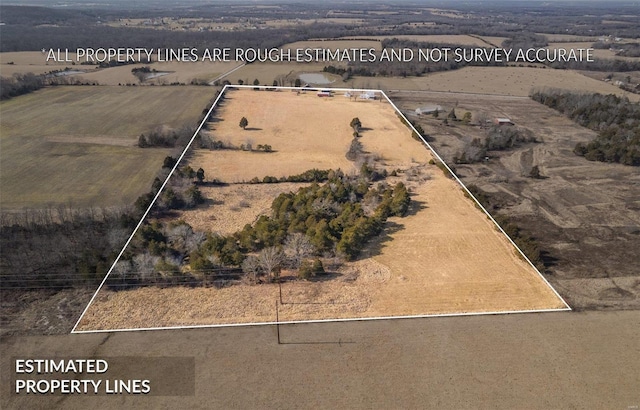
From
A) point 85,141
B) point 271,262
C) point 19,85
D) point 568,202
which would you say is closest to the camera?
point 271,262

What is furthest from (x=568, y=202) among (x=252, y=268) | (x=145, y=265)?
(x=145, y=265)

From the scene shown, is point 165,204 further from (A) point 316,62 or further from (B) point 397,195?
(A) point 316,62

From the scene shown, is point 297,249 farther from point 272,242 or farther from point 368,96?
point 368,96

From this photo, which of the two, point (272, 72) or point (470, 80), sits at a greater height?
point (272, 72)

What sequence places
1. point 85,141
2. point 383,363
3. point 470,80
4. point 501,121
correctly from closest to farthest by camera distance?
point 383,363 → point 85,141 → point 501,121 → point 470,80

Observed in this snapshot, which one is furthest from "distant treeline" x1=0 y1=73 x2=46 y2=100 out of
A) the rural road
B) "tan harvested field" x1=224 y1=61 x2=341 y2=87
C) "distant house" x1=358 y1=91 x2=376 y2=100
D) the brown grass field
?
the rural road

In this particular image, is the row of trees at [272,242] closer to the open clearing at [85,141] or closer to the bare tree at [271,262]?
the bare tree at [271,262]
